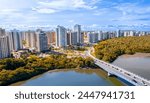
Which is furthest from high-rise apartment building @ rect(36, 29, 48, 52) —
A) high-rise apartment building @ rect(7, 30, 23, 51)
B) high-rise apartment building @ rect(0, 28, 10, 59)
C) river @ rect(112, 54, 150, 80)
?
river @ rect(112, 54, 150, 80)

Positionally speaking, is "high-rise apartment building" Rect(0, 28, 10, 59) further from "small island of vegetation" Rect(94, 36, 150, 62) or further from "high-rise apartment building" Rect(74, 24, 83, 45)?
"small island of vegetation" Rect(94, 36, 150, 62)

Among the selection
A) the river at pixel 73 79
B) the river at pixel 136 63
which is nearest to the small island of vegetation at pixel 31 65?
the river at pixel 73 79

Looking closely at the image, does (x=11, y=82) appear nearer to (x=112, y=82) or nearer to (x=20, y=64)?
(x=20, y=64)

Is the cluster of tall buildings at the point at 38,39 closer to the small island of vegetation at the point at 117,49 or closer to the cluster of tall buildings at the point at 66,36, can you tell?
the cluster of tall buildings at the point at 66,36

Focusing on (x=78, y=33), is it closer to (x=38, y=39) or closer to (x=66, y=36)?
(x=66, y=36)

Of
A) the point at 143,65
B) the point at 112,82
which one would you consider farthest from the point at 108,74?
the point at 143,65
